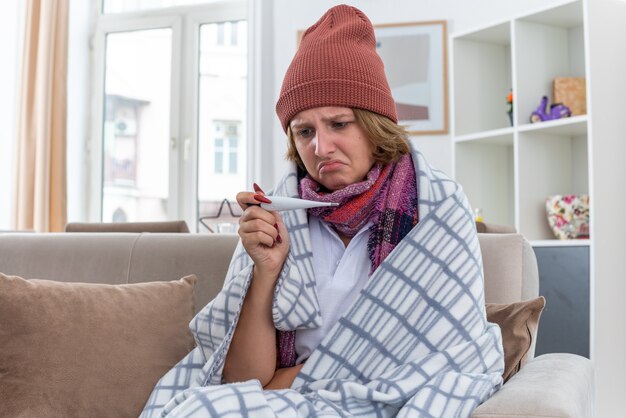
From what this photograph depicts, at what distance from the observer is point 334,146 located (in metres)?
1.57

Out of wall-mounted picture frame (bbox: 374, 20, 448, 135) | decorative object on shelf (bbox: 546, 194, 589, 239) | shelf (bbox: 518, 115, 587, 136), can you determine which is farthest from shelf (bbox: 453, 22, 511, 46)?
decorative object on shelf (bbox: 546, 194, 589, 239)

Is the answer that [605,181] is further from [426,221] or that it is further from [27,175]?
[27,175]

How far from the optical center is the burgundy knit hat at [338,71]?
159cm

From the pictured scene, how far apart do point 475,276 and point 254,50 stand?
125 inches

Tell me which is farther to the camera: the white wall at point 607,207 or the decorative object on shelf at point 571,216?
the decorative object on shelf at point 571,216

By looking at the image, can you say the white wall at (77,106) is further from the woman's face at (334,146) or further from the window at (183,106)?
the woman's face at (334,146)

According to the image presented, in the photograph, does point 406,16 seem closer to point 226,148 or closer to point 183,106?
point 226,148

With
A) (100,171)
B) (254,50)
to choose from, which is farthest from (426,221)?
(100,171)

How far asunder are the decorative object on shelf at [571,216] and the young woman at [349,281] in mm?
1665

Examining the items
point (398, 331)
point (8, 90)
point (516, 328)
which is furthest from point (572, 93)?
point (8, 90)

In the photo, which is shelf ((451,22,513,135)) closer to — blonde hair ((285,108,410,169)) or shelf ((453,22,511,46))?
shelf ((453,22,511,46))

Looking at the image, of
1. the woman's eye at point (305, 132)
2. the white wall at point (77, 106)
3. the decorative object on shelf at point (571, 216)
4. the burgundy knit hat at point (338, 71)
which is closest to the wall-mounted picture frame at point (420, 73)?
the decorative object on shelf at point (571, 216)

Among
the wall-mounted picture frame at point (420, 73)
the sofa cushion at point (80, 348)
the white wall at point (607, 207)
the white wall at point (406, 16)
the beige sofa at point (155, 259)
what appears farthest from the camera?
the wall-mounted picture frame at point (420, 73)

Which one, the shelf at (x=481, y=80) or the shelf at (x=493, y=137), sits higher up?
the shelf at (x=481, y=80)
